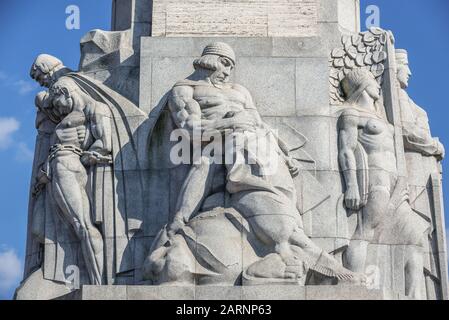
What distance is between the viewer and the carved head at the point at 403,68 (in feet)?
69.5

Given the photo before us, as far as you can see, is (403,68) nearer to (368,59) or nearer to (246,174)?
(368,59)

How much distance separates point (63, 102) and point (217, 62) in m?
2.66

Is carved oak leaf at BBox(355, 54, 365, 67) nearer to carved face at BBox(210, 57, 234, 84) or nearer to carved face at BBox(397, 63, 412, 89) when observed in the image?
carved face at BBox(397, 63, 412, 89)

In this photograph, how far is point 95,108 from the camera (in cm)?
1977

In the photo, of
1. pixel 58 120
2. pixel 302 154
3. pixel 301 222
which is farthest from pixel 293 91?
pixel 58 120

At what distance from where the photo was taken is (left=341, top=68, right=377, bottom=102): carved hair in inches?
790

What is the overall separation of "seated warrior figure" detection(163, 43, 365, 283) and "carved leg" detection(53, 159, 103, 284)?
4.63ft

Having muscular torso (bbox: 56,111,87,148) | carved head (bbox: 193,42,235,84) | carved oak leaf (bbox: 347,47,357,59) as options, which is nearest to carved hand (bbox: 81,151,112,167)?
muscular torso (bbox: 56,111,87,148)

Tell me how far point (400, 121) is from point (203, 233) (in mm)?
4247

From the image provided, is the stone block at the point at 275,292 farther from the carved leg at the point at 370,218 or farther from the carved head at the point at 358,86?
the carved head at the point at 358,86

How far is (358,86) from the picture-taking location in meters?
20.1

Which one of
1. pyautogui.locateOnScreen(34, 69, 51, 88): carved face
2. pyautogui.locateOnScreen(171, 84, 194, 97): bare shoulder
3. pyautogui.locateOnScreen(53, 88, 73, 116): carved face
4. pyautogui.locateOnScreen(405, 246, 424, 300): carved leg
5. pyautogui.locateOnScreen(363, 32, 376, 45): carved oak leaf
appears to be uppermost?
pyautogui.locateOnScreen(363, 32, 376, 45): carved oak leaf

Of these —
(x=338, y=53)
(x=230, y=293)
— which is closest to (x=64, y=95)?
(x=338, y=53)

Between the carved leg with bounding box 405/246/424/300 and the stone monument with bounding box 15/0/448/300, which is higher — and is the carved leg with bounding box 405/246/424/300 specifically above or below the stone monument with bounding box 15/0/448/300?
below
